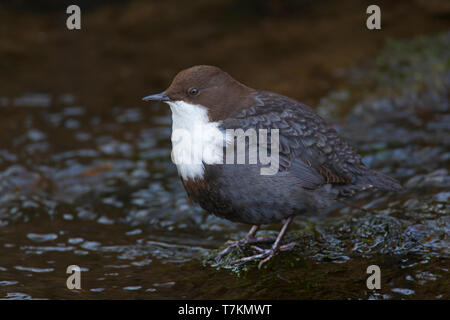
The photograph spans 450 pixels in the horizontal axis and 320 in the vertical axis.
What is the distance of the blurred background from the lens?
13.7ft

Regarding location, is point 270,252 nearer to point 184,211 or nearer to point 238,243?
point 238,243

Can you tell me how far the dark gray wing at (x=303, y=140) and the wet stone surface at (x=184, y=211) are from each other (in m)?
0.54

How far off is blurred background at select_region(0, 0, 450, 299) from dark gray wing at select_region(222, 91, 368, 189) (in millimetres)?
539

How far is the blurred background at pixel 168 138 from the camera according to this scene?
4.18 metres

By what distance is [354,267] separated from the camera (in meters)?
4.04

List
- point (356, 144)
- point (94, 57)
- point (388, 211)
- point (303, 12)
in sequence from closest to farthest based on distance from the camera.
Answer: point (388, 211)
point (356, 144)
point (94, 57)
point (303, 12)

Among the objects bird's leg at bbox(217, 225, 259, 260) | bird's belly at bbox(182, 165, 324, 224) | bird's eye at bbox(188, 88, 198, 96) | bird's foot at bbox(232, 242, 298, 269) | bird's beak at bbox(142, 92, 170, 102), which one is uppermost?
bird's eye at bbox(188, 88, 198, 96)

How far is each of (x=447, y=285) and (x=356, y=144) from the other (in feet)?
10.2

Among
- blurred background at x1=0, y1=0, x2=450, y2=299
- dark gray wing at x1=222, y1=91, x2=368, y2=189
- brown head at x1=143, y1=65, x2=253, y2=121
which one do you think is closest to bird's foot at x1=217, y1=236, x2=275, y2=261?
blurred background at x1=0, y1=0, x2=450, y2=299

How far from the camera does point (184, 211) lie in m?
5.78

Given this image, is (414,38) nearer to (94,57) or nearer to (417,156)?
(417,156)

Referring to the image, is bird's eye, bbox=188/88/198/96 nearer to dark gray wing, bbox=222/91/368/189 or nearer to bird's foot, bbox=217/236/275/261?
dark gray wing, bbox=222/91/368/189

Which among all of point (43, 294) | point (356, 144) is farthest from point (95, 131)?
point (43, 294)

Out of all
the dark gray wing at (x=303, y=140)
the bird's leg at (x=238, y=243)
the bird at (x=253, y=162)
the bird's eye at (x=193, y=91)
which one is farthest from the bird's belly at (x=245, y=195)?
the bird's eye at (x=193, y=91)
